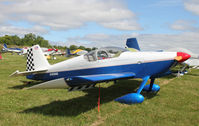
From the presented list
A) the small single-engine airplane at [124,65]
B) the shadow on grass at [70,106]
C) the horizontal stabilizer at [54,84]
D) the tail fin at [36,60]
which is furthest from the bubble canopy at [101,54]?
the tail fin at [36,60]

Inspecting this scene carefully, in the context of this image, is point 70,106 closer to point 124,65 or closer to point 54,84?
point 54,84

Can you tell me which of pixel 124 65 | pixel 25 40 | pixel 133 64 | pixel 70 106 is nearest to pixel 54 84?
pixel 70 106

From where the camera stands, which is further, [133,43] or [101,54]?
[133,43]

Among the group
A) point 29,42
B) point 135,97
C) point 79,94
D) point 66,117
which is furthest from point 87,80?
point 29,42

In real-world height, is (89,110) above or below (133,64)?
below

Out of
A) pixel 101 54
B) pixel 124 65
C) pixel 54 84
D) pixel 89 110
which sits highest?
pixel 101 54

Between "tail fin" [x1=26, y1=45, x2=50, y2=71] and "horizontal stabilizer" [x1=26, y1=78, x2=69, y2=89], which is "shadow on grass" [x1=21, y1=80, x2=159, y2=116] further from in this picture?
"tail fin" [x1=26, y1=45, x2=50, y2=71]

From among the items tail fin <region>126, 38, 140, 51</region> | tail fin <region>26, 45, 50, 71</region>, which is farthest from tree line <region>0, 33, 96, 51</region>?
tail fin <region>26, 45, 50, 71</region>

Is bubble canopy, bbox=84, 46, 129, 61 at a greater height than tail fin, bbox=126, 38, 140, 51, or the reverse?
tail fin, bbox=126, 38, 140, 51

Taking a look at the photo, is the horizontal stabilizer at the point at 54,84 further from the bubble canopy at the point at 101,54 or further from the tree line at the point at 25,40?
the tree line at the point at 25,40

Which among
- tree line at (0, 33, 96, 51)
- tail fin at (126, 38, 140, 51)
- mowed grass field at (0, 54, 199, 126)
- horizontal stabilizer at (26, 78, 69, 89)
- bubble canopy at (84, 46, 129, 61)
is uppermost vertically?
tree line at (0, 33, 96, 51)

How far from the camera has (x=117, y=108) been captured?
16.5ft

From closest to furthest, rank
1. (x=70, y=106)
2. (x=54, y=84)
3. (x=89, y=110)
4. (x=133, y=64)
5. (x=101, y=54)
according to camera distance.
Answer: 1. (x=54, y=84)
2. (x=89, y=110)
3. (x=70, y=106)
4. (x=133, y=64)
5. (x=101, y=54)

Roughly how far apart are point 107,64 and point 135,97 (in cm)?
156
